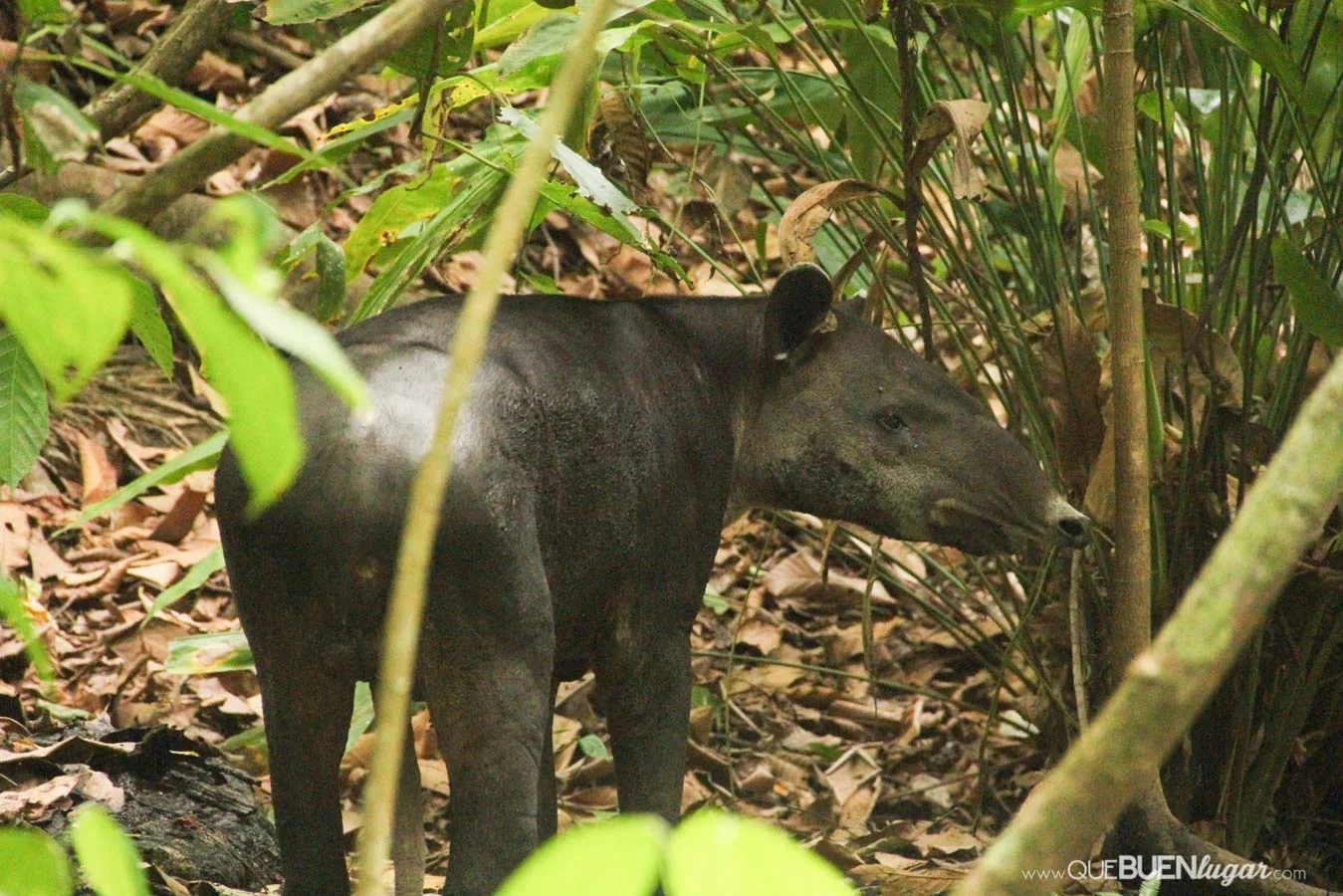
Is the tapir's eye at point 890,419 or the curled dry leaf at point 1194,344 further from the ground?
the curled dry leaf at point 1194,344

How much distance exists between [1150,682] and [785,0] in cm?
372

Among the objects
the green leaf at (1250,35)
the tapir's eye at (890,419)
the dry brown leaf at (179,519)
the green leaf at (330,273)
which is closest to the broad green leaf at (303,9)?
the green leaf at (330,273)

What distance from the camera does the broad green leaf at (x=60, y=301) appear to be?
0.88 m

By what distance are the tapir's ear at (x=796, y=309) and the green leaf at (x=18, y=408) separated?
148cm

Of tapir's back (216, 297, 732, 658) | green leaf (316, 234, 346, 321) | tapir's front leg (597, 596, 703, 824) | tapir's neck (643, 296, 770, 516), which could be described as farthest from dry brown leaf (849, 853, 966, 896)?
green leaf (316, 234, 346, 321)

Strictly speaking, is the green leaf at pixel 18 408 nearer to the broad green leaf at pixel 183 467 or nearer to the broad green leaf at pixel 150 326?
the broad green leaf at pixel 150 326

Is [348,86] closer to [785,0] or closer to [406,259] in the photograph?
[785,0]

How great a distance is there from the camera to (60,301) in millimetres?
921

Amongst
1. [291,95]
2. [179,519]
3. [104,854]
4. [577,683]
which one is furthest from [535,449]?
[179,519]

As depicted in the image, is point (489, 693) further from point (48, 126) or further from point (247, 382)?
point (247, 382)

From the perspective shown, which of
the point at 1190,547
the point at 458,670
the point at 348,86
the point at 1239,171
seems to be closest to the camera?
the point at 458,670

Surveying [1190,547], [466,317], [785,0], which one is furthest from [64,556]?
[466,317]

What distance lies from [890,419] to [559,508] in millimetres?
971

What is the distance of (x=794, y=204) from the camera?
131 inches
